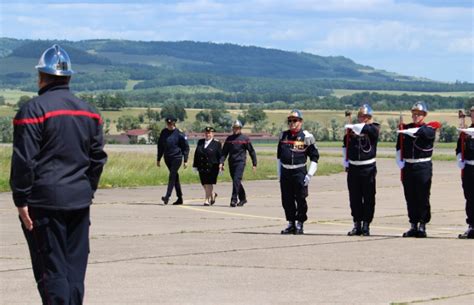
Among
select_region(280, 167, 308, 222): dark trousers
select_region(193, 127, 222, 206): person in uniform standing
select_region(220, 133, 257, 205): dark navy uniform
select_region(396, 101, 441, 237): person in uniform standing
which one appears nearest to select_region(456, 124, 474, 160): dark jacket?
select_region(396, 101, 441, 237): person in uniform standing

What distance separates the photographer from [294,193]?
62.3 feet

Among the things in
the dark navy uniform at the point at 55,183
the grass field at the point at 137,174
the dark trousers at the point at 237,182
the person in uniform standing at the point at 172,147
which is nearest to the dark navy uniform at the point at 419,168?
the dark trousers at the point at 237,182

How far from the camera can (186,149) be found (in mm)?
27750

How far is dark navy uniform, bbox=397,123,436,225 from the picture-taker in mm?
18172

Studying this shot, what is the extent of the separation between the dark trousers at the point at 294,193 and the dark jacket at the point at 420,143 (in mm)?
1569

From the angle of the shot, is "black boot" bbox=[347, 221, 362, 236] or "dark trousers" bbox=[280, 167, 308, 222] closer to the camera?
"black boot" bbox=[347, 221, 362, 236]

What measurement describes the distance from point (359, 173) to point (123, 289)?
22.8ft

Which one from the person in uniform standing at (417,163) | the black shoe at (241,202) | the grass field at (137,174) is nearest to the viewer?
the person in uniform standing at (417,163)

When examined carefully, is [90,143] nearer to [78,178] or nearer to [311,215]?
[78,178]

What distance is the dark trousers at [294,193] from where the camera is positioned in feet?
61.8

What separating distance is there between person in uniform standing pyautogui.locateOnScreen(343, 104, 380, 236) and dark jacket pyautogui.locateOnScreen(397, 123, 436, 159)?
548mm

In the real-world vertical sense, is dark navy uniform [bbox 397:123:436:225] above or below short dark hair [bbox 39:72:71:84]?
below

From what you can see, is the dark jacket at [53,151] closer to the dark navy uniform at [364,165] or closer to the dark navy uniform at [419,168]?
the dark navy uniform at [419,168]

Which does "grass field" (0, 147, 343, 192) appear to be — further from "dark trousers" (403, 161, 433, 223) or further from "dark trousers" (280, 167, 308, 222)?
"dark trousers" (403, 161, 433, 223)
